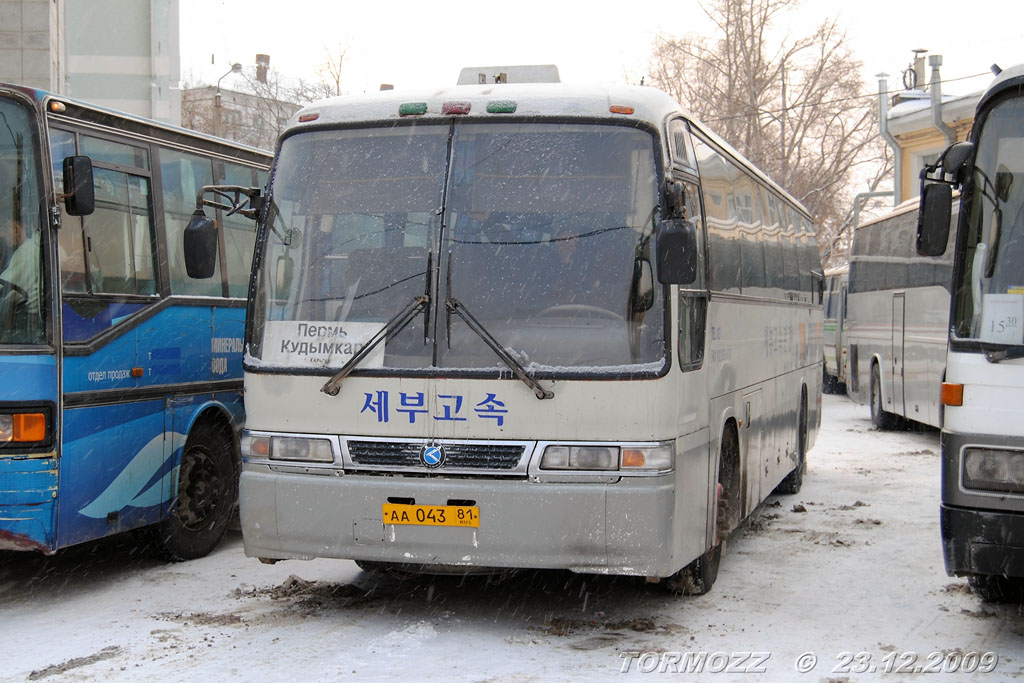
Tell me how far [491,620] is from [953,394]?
2.88 m

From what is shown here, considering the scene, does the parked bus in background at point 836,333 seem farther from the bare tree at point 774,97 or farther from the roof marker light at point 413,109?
the roof marker light at point 413,109

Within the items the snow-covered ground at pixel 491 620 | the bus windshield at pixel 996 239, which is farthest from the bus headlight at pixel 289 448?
the bus windshield at pixel 996 239

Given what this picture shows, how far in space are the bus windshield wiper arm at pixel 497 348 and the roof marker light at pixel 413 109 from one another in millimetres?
1155

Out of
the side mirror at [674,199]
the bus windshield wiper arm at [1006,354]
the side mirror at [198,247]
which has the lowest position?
the bus windshield wiper arm at [1006,354]

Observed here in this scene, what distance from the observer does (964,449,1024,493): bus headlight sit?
6.09 meters

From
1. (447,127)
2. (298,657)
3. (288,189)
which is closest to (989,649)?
(298,657)

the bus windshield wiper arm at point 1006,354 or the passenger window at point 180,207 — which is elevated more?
the passenger window at point 180,207

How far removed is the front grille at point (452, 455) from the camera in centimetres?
644

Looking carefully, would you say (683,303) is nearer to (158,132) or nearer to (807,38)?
(158,132)

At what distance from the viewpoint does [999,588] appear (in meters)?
7.44

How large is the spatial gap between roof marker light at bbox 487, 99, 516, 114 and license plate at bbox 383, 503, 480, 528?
2248 millimetres

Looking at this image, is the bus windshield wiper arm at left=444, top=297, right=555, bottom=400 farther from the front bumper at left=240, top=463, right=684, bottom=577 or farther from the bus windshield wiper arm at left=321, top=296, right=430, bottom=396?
the front bumper at left=240, top=463, right=684, bottom=577

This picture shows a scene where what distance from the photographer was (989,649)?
648cm

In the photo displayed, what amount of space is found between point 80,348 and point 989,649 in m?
5.62
